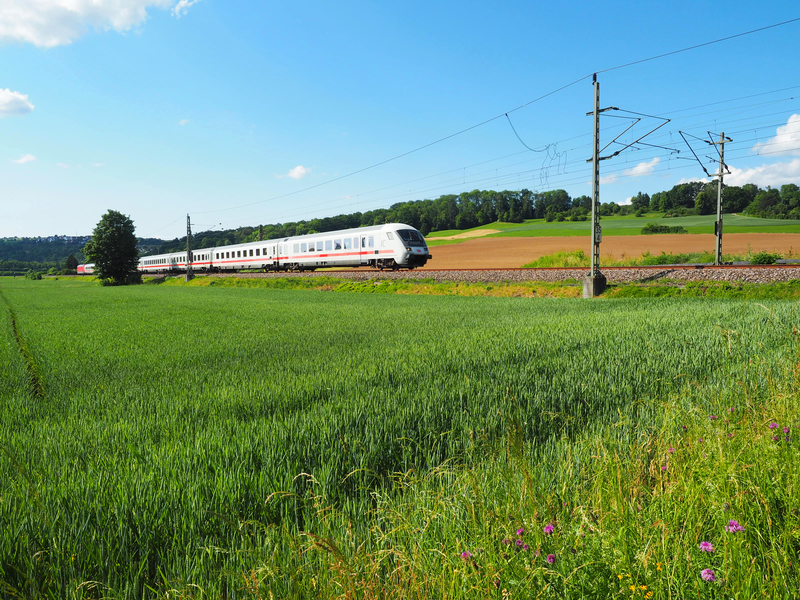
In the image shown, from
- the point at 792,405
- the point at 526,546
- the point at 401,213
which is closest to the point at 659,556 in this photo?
the point at 526,546

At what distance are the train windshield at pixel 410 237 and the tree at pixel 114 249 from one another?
55.9m

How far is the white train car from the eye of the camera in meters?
32.5

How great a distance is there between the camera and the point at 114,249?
67.4 metres

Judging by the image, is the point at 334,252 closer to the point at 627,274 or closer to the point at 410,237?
the point at 410,237

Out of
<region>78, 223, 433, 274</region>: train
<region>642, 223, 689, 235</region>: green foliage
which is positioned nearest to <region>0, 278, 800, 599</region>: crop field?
<region>78, 223, 433, 274</region>: train

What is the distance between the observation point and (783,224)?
66.1 metres

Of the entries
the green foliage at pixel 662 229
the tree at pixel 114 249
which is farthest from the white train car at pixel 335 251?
the green foliage at pixel 662 229

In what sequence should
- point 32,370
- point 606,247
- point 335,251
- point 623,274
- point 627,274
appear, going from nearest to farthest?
point 32,370, point 627,274, point 623,274, point 335,251, point 606,247

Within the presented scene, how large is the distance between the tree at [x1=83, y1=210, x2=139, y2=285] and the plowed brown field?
1866 inches

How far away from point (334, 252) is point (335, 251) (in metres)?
0.18

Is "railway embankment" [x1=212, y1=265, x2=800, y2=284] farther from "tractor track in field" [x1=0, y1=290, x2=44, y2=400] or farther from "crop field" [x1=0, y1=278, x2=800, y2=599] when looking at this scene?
"tractor track in field" [x1=0, y1=290, x2=44, y2=400]

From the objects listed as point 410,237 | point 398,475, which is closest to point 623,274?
point 410,237

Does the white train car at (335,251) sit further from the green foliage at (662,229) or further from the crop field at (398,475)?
the green foliage at (662,229)

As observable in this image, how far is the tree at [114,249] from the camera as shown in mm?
66438
